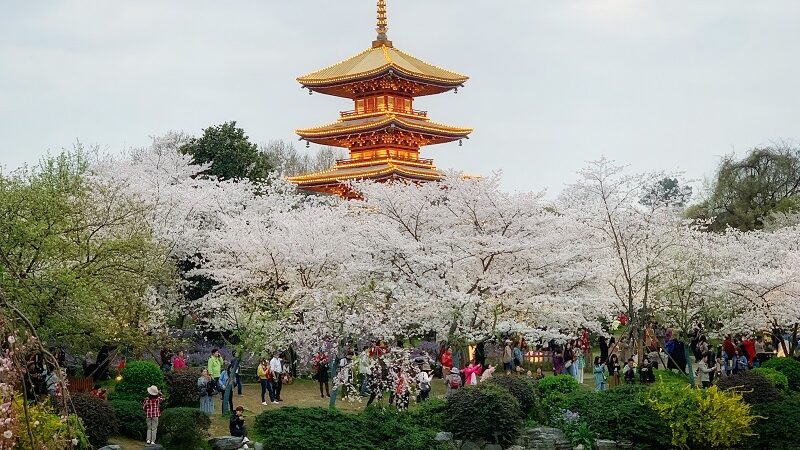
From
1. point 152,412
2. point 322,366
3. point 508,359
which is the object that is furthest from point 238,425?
point 508,359

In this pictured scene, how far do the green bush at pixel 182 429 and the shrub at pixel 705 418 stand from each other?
11.1 meters

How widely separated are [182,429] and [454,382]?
7619 millimetres

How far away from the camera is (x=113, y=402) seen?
85.1 ft

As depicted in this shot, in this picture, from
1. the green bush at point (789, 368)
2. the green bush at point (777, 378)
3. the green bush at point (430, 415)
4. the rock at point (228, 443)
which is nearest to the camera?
the rock at point (228, 443)

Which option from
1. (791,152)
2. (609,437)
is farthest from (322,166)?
(609,437)

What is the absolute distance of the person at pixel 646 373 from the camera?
109 feet

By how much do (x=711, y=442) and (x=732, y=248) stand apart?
1663 cm

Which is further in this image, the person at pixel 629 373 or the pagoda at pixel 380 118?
the pagoda at pixel 380 118

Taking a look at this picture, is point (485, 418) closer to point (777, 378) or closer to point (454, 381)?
point (454, 381)

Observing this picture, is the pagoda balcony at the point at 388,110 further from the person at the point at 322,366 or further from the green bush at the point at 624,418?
the green bush at the point at 624,418

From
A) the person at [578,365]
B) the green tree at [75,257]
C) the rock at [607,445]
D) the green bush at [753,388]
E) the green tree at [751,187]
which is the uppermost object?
the green tree at [751,187]

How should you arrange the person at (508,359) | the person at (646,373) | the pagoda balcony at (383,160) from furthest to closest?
the pagoda balcony at (383,160)
the person at (508,359)
the person at (646,373)

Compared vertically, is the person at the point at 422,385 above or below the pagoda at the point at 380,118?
below

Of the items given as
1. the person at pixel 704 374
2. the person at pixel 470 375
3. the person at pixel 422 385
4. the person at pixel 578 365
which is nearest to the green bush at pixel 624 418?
the person at pixel 470 375
